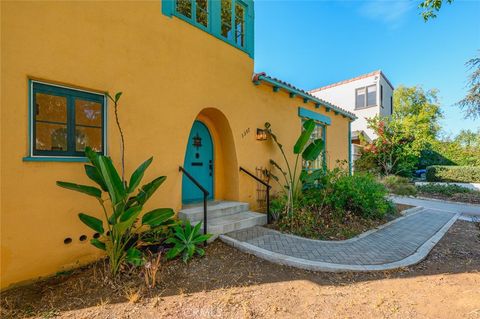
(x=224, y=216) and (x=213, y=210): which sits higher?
(x=213, y=210)

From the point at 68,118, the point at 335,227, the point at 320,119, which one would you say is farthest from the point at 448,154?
the point at 68,118

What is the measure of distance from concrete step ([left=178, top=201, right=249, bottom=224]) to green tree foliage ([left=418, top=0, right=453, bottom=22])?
19.8 ft

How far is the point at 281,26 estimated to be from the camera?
9.10 m

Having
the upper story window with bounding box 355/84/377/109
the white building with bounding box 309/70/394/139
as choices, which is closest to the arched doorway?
the white building with bounding box 309/70/394/139

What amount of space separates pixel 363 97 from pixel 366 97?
0.27 metres

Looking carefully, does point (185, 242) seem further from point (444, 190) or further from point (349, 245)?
point (444, 190)

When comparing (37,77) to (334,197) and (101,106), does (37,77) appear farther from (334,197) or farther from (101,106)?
(334,197)

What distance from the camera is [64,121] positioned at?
12.1 ft

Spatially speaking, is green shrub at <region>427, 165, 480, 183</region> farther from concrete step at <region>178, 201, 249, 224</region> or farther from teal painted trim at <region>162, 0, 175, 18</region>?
teal painted trim at <region>162, 0, 175, 18</region>

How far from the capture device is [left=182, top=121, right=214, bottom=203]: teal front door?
5984mm

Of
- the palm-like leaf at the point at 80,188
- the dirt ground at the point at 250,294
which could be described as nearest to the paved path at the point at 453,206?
the dirt ground at the point at 250,294

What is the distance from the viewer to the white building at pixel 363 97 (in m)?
17.9

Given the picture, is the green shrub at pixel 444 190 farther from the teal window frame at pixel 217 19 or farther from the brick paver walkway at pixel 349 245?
the teal window frame at pixel 217 19

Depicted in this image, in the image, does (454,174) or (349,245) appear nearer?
(349,245)
